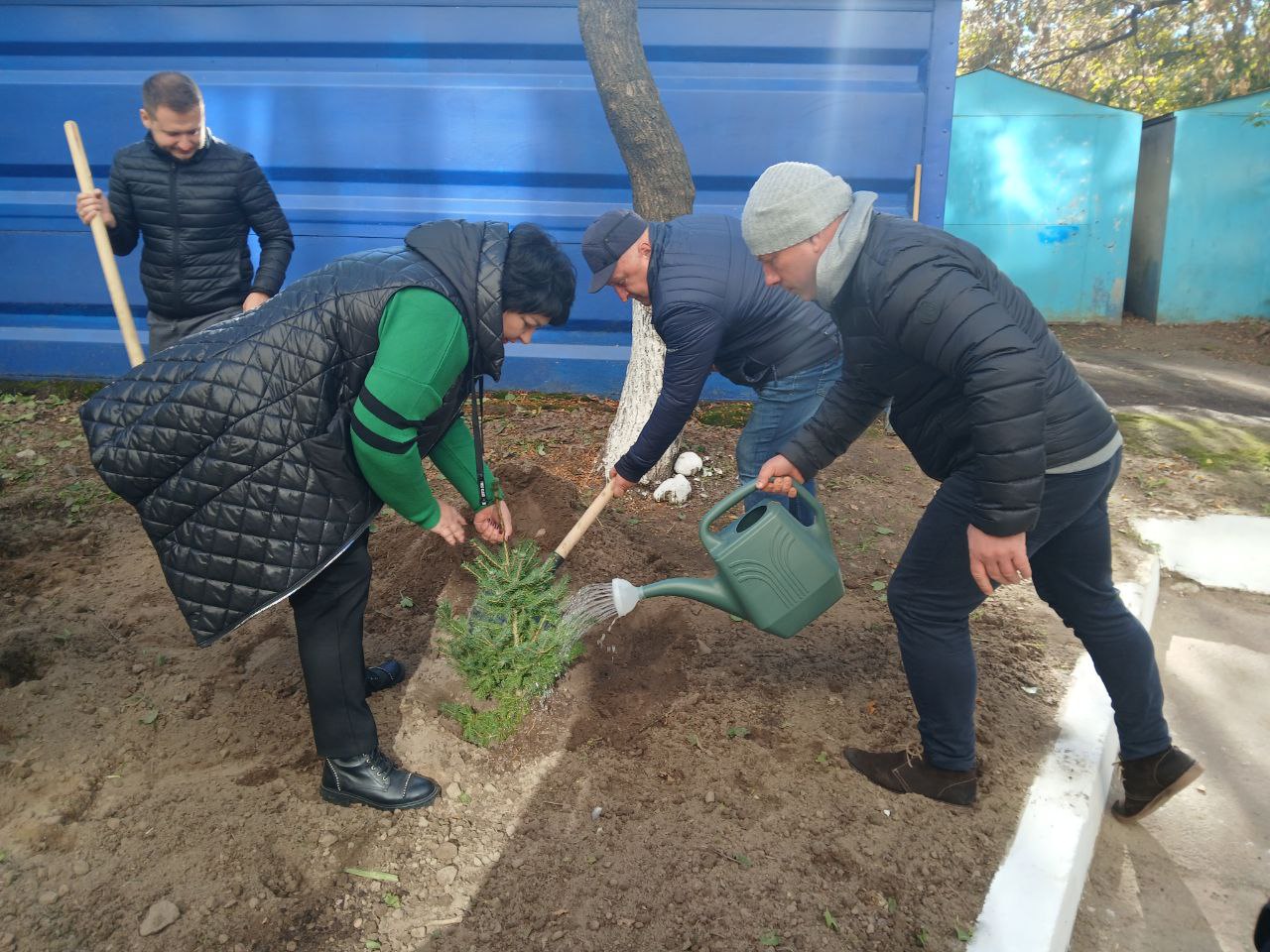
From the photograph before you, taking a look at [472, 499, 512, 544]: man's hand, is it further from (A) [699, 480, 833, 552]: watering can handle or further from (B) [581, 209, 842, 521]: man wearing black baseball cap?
(A) [699, 480, 833, 552]: watering can handle

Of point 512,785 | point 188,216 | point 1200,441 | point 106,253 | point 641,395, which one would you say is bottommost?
point 1200,441

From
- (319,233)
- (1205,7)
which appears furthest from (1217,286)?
(319,233)

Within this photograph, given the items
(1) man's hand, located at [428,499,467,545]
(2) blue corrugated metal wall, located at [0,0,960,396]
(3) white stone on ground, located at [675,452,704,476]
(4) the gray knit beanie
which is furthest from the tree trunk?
(4) the gray knit beanie

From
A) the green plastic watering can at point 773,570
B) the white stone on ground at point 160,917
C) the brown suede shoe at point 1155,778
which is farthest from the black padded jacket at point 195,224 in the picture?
the brown suede shoe at point 1155,778

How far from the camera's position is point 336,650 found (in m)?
2.18

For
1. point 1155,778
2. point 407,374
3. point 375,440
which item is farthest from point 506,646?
point 1155,778

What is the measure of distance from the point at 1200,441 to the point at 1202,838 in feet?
12.0

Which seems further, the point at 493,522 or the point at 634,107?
the point at 634,107

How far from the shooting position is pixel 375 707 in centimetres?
274

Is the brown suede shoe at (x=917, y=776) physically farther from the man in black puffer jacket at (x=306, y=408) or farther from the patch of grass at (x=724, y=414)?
the patch of grass at (x=724, y=414)

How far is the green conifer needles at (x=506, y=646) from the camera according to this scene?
2.58 metres

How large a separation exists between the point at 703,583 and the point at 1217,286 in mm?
10160

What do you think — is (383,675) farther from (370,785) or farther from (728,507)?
(728,507)

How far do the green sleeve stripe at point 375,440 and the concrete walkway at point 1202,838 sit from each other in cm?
197
